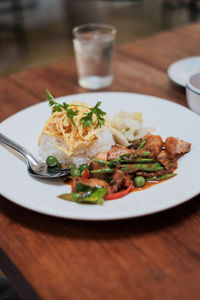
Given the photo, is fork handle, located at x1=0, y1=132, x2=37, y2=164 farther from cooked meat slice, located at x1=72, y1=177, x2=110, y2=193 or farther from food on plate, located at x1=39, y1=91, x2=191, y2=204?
cooked meat slice, located at x1=72, y1=177, x2=110, y2=193

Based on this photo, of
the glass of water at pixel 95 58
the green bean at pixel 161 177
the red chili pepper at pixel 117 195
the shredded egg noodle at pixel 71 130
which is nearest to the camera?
the red chili pepper at pixel 117 195

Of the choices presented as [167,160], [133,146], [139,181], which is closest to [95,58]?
[133,146]

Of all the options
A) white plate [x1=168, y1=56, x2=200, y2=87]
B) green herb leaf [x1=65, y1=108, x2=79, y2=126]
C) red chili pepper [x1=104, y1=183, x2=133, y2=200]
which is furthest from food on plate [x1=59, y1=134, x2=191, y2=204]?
white plate [x1=168, y1=56, x2=200, y2=87]

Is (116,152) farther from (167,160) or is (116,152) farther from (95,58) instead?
(95,58)

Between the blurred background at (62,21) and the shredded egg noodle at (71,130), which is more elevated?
the shredded egg noodle at (71,130)

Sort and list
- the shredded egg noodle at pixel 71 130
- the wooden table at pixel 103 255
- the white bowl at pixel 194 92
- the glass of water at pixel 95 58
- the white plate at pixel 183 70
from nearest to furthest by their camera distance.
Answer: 1. the wooden table at pixel 103 255
2. the shredded egg noodle at pixel 71 130
3. the white bowl at pixel 194 92
4. the white plate at pixel 183 70
5. the glass of water at pixel 95 58

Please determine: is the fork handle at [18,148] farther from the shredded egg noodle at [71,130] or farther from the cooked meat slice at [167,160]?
the cooked meat slice at [167,160]

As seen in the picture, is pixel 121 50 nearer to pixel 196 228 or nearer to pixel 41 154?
pixel 41 154

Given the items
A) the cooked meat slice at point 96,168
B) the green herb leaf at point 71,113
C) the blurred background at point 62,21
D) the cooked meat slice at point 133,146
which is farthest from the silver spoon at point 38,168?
the blurred background at point 62,21
